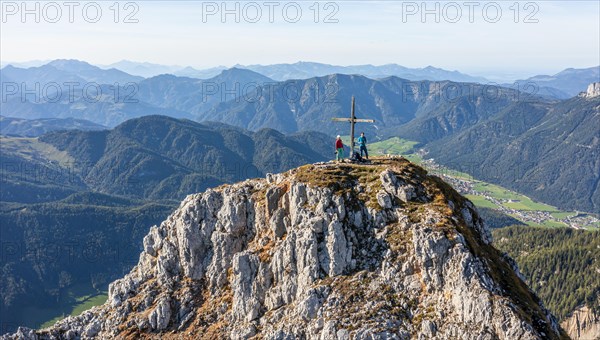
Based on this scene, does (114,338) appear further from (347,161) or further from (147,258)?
(347,161)

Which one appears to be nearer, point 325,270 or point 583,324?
point 325,270

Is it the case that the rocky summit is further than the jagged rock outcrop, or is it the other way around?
the jagged rock outcrop

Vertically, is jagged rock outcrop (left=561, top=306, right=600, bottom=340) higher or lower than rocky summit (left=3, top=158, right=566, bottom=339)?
lower

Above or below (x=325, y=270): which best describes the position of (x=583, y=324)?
below

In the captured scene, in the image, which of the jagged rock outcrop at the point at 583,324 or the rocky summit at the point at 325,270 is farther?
the jagged rock outcrop at the point at 583,324

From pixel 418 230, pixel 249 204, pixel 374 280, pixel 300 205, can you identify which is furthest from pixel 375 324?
pixel 249 204

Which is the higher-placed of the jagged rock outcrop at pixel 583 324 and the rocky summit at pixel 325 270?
the rocky summit at pixel 325 270
